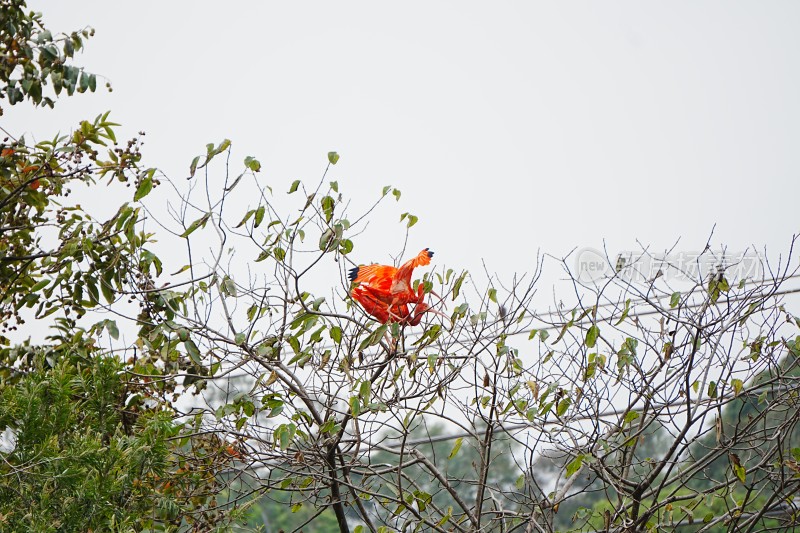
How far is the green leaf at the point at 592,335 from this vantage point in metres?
2.22

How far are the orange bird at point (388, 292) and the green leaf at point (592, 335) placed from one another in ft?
1.47

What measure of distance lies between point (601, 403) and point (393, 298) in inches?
26.8

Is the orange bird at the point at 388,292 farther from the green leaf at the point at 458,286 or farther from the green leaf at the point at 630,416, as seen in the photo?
the green leaf at the point at 630,416

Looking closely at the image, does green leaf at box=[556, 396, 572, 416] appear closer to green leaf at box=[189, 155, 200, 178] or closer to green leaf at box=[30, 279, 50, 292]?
green leaf at box=[189, 155, 200, 178]

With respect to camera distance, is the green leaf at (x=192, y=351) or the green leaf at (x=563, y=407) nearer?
the green leaf at (x=563, y=407)

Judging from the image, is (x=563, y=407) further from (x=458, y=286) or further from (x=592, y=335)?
(x=458, y=286)

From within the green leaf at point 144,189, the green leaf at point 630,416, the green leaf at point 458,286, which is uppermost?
the green leaf at point 144,189

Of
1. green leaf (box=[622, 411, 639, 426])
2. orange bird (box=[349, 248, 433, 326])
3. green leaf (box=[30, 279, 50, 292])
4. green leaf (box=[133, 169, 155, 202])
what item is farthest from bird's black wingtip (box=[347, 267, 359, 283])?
green leaf (box=[30, 279, 50, 292])

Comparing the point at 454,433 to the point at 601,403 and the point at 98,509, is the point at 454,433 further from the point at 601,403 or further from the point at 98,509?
the point at 98,509

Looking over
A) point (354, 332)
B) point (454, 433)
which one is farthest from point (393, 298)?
point (454, 433)

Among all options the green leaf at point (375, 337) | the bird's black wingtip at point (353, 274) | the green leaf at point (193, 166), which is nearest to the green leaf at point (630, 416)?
the green leaf at point (375, 337)

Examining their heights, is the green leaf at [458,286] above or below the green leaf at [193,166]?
below

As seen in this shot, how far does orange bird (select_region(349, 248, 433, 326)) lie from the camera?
7.55 feet

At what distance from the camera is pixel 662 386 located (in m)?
2.39
